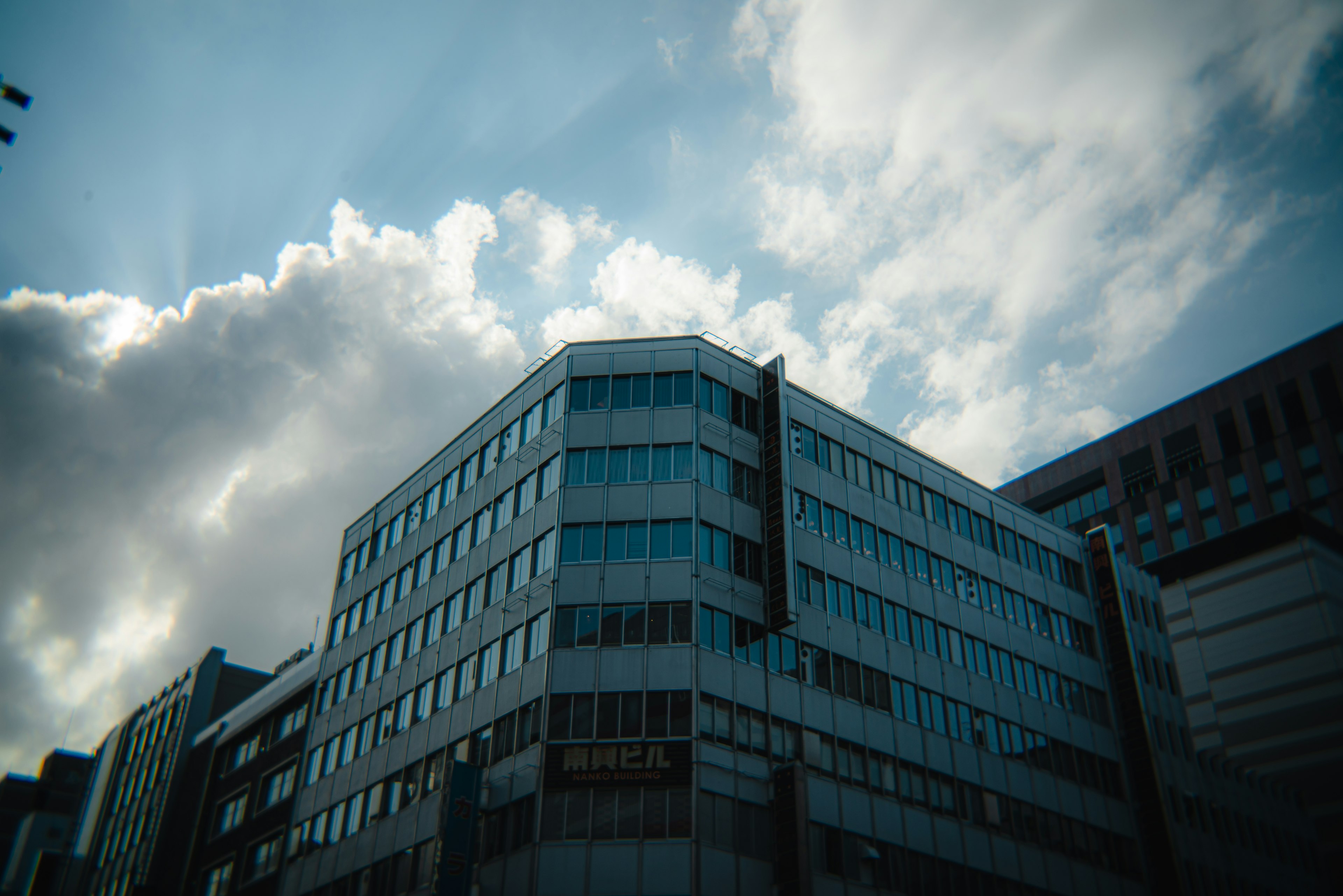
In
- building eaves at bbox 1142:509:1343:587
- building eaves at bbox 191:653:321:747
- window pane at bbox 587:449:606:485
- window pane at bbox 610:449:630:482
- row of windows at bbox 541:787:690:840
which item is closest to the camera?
row of windows at bbox 541:787:690:840

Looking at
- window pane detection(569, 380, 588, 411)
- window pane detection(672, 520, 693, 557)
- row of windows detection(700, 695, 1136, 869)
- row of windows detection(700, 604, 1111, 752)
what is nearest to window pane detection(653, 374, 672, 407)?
window pane detection(569, 380, 588, 411)

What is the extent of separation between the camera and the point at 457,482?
52.2 metres


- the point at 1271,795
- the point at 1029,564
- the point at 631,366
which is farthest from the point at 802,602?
the point at 1271,795

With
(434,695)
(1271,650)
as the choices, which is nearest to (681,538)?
(434,695)

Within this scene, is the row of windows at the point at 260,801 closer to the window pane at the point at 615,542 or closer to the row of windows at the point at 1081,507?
the window pane at the point at 615,542

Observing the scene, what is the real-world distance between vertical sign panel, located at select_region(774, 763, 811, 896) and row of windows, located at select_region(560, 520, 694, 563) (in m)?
9.88

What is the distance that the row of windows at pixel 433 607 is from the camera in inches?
1684

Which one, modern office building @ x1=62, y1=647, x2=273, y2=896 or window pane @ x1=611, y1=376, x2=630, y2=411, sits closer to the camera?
window pane @ x1=611, y1=376, x2=630, y2=411

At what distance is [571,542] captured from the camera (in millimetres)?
41312

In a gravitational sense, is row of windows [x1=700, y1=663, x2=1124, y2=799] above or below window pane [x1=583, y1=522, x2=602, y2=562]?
below

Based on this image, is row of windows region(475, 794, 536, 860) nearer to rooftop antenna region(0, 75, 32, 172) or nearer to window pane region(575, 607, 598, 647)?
window pane region(575, 607, 598, 647)

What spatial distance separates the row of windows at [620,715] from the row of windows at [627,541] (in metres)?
5.87

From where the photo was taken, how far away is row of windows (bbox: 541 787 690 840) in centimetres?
3484

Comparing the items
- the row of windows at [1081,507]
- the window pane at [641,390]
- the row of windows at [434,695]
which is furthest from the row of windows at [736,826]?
the row of windows at [1081,507]
